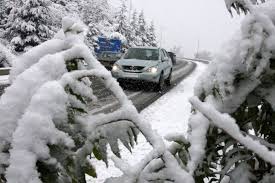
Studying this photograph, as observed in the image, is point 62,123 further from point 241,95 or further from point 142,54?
point 142,54

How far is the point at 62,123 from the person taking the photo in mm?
1012

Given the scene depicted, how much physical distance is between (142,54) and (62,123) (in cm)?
1567

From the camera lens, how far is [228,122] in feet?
3.18

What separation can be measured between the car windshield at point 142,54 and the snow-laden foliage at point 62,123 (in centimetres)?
1522

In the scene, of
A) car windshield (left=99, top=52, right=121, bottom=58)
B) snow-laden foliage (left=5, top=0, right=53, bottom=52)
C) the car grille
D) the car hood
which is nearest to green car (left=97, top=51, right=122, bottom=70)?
car windshield (left=99, top=52, right=121, bottom=58)

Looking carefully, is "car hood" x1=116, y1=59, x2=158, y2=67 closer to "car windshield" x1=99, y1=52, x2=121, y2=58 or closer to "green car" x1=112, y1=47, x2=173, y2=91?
"green car" x1=112, y1=47, x2=173, y2=91

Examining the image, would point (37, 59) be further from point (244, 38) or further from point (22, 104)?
point (244, 38)

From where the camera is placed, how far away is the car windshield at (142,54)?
16391 mm

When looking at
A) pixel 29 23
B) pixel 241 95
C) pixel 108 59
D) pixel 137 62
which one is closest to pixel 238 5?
pixel 241 95

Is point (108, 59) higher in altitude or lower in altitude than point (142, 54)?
lower

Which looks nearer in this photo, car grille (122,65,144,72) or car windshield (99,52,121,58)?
car grille (122,65,144,72)

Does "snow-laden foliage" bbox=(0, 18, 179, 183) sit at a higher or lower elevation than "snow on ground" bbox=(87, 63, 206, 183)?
higher

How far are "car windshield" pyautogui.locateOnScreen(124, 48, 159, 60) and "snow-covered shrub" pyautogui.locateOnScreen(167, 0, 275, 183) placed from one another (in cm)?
1515

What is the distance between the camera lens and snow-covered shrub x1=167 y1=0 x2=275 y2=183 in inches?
43.6
